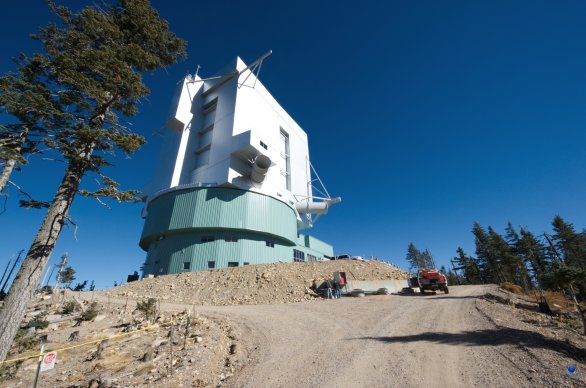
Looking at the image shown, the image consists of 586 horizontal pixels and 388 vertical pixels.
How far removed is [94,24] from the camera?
1014cm

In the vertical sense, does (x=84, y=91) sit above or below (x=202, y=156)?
below

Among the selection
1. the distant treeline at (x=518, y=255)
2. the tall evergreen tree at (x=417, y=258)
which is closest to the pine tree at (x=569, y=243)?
the distant treeline at (x=518, y=255)

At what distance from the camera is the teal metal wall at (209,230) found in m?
28.2

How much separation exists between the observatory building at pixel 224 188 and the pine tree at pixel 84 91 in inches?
777

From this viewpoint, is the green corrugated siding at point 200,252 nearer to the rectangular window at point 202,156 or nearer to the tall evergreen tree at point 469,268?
the rectangular window at point 202,156

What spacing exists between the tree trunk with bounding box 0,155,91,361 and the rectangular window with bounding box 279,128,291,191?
32.7m

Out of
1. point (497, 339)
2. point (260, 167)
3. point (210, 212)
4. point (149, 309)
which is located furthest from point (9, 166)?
point (260, 167)

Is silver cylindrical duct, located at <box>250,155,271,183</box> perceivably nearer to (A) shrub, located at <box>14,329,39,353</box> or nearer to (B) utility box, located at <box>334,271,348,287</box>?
(B) utility box, located at <box>334,271,348,287</box>

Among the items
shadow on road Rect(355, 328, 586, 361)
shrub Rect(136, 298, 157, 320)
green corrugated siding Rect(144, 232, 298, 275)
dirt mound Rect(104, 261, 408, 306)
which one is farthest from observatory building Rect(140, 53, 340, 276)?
shadow on road Rect(355, 328, 586, 361)

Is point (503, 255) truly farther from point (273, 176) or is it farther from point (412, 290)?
point (273, 176)

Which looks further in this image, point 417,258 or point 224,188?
point 417,258

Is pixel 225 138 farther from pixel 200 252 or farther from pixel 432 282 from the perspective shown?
pixel 432 282

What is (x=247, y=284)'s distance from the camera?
20.7 meters

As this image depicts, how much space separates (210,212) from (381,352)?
83.0 feet
